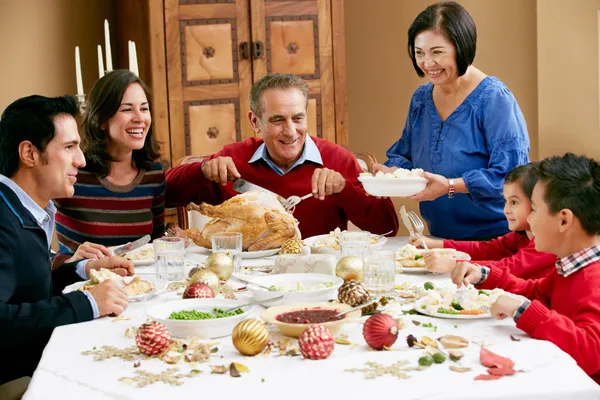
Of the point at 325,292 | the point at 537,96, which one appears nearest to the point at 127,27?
the point at 537,96

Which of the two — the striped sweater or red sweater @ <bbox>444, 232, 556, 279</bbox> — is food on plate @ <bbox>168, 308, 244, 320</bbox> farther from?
the striped sweater

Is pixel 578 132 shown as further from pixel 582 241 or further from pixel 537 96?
pixel 582 241

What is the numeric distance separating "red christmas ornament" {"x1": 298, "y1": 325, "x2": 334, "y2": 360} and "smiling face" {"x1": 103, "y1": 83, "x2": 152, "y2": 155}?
1.75 metres

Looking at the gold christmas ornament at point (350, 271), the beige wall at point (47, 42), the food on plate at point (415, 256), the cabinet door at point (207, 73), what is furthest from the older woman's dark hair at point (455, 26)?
the beige wall at point (47, 42)

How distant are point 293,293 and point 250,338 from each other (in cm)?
36

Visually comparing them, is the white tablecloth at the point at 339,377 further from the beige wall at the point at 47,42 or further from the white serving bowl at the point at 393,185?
the beige wall at the point at 47,42

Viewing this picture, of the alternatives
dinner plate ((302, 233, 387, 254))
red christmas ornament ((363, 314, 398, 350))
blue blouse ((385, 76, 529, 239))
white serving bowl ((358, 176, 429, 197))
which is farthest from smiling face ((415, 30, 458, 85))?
red christmas ornament ((363, 314, 398, 350))

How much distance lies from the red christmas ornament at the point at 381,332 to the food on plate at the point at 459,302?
0.25 meters

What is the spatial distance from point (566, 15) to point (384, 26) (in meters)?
1.29

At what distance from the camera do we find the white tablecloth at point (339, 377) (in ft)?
4.22

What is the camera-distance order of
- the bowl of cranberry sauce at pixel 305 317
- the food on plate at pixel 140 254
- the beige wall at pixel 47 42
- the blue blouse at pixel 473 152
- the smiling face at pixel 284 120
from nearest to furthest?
1. the bowl of cranberry sauce at pixel 305 317
2. the food on plate at pixel 140 254
3. the blue blouse at pixel 473 152
4. the smiling face at pixel 284 120
5. the beige wall at pixel 47 42

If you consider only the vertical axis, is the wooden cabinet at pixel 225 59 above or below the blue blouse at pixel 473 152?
above

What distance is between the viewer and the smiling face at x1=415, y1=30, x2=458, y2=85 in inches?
118

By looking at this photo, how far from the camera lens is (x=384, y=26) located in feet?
17.9
